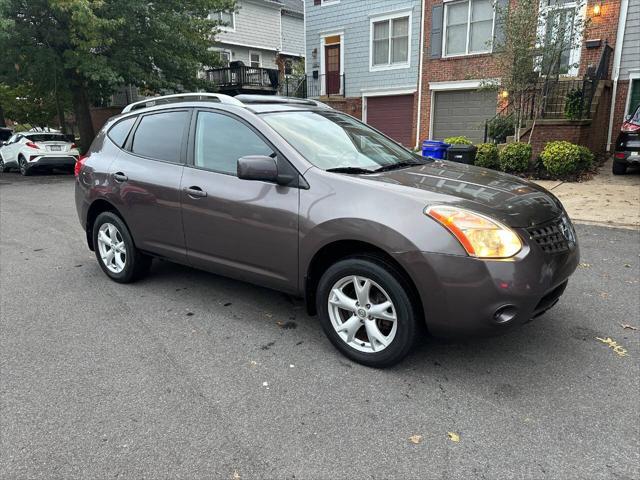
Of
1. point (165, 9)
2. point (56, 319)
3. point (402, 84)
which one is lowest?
point (56, 319)

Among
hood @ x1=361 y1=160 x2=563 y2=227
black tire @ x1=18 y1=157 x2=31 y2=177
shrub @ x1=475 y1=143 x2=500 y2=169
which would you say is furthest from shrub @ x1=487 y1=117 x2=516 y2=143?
black tire @ x1=18 y1=157 x2=31 y2=177

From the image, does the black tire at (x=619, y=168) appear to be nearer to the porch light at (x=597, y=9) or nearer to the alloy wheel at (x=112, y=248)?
the porch light at (x=597, y=9)

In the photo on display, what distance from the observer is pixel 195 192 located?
4.00 metres

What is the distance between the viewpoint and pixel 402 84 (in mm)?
18875

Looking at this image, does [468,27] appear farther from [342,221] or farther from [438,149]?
[342,221]

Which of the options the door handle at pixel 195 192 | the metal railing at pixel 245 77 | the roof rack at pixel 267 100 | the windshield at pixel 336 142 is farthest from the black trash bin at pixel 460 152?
the metal railing at pixel 245 77

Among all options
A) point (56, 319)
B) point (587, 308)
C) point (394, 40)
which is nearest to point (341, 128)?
point (587, 308)

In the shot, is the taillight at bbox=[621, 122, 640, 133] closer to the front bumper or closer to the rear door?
the front bumper

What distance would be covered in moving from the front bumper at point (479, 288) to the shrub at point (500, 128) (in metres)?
11.5

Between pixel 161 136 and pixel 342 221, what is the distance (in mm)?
2233

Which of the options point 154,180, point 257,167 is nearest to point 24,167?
point 154,180

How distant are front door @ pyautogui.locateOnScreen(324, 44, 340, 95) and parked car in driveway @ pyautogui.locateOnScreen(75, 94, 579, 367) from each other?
17489 mm

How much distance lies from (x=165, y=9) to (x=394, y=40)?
8.44 m

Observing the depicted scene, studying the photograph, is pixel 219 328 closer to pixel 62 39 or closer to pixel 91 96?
pixel 62 39
